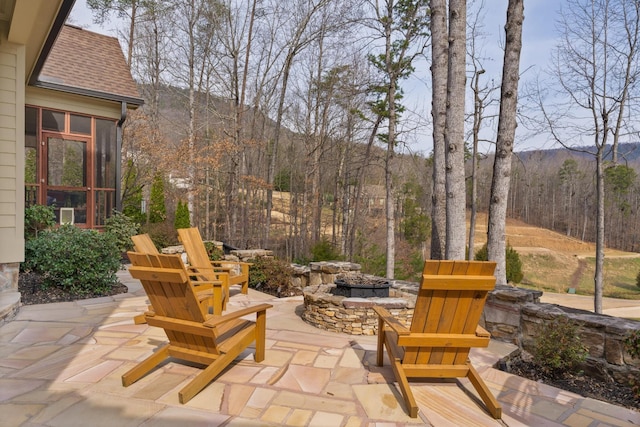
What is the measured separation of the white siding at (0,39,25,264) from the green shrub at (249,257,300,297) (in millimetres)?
3198

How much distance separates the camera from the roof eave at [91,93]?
24.1 ft

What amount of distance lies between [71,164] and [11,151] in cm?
365

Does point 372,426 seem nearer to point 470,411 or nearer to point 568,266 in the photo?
point 470,411

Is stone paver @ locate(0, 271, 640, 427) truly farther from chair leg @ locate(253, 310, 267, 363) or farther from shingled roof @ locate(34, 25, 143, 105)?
shingled roof @ locate(34, 25, 143, 105)

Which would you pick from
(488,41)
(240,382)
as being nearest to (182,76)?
(488,41)

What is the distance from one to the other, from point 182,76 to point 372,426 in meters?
15.0

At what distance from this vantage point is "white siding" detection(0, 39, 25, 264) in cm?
476

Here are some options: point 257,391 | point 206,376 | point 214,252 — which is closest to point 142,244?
point 206,376

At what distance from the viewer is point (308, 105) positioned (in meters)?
14.9

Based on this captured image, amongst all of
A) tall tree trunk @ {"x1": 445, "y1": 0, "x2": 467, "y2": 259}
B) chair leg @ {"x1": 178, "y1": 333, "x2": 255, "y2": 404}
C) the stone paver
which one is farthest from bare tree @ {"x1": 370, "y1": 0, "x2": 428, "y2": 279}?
chair leg @ {"x1": 178, "y1": 333, "x2": 255, "y2": 404}

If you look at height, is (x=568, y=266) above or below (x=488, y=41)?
below

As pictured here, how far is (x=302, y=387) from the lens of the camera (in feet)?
8.81

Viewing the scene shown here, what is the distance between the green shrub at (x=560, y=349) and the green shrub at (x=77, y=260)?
17.0 feet

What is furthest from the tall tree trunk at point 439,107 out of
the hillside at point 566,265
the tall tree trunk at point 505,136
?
the hillside at point 566,265
